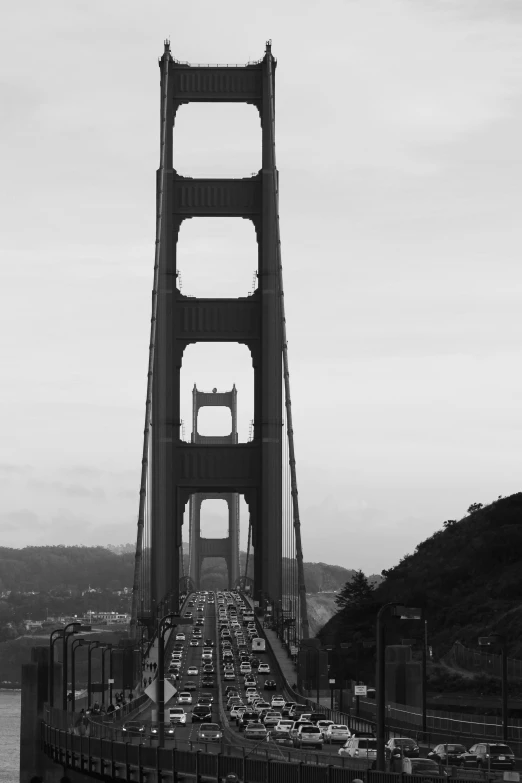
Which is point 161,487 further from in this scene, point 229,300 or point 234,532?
point 234,532

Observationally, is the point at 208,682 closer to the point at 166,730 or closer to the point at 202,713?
the point at 202,713

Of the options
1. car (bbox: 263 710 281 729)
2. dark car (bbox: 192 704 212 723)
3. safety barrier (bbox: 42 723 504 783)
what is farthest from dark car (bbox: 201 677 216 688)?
safety barrier (bbox: 42 723 504 783)

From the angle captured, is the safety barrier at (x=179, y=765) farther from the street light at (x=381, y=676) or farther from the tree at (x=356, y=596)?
Answer: the tree at (x=356, y=596)

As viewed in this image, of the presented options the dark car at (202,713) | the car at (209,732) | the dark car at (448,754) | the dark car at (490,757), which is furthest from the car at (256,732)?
the dark car at (490,757)

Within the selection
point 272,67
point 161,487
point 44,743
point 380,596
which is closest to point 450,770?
point 44,743

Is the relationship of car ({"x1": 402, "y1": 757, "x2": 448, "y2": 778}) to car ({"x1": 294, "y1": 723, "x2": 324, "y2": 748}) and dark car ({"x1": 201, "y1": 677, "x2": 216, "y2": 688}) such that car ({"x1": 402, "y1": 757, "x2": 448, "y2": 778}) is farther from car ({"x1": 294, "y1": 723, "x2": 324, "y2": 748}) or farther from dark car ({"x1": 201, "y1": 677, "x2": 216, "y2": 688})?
dark car ({"x1": 201, "y1": 677, "x2": 216, "y2": 688})

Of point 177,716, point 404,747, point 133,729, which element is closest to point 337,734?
point 133,729

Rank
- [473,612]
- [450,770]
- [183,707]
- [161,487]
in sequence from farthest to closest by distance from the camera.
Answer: [473,612], [161,487], [183,707], [450,770]
